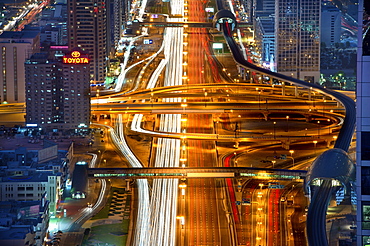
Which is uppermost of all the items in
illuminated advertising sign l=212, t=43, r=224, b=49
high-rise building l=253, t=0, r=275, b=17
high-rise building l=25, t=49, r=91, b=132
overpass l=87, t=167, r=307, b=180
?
high-rise building l=253, t=0, r=275, b=17

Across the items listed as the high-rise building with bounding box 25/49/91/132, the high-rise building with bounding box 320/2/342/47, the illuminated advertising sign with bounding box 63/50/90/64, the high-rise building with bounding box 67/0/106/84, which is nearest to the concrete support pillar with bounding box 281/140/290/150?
the high-rise building with bounding box 25/49/91/132

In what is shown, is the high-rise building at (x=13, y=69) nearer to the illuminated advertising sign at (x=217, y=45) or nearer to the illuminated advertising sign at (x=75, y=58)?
the illuminated advertising sign at (x=75, y=58)

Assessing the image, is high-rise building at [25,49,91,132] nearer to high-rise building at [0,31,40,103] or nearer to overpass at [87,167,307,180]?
high-rise building at [0,31,40,103]

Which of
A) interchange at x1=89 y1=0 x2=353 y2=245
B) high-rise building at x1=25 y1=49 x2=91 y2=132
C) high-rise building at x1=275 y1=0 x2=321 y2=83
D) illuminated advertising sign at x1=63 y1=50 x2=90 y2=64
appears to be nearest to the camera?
interchange at x1=89 y1=0 x2=353 y2=245

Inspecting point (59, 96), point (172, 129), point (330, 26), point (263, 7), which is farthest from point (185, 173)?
point (263, 7)

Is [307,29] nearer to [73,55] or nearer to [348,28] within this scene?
[348,28]

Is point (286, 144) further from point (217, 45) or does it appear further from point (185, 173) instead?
point (217, 45)
